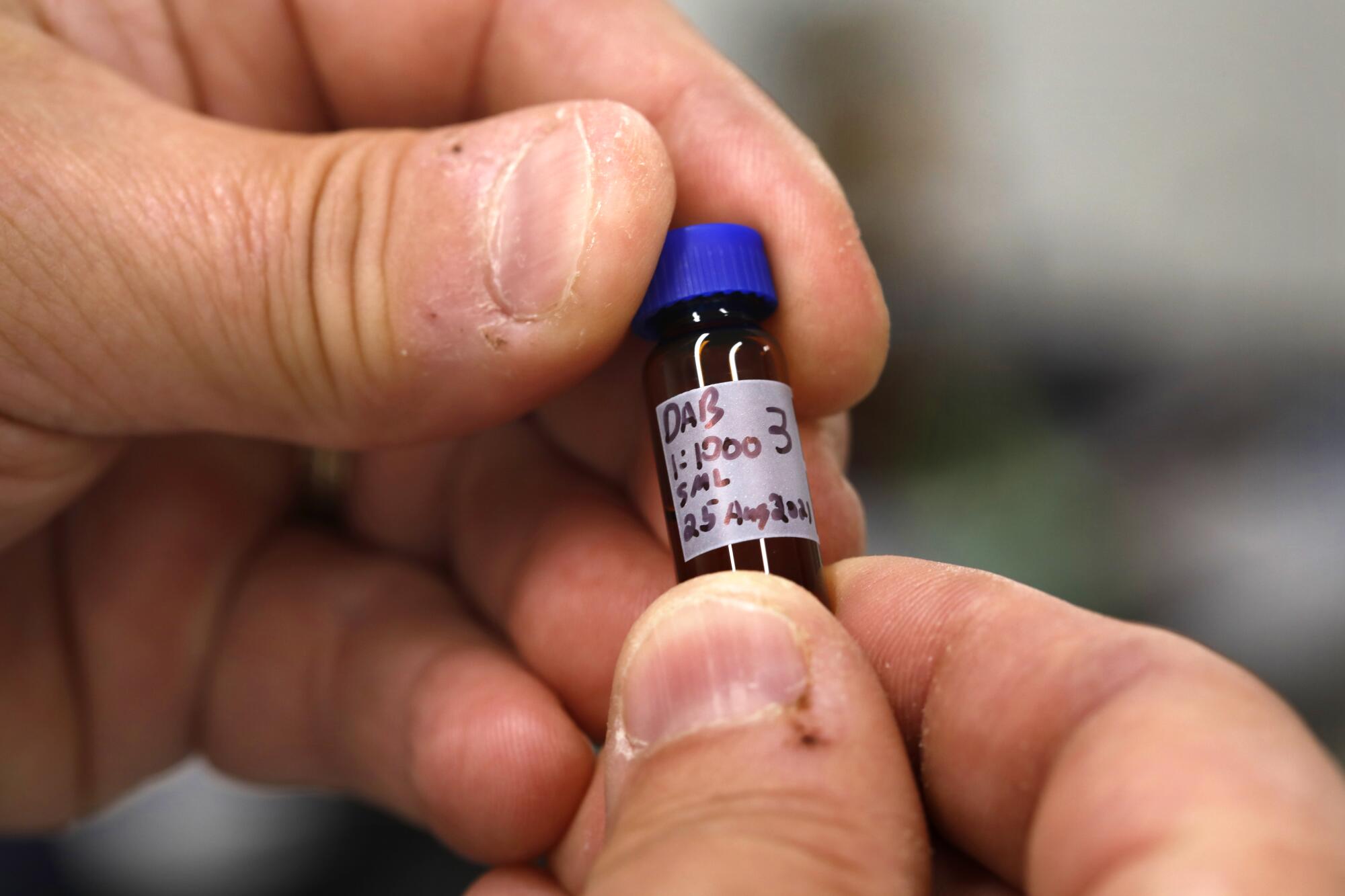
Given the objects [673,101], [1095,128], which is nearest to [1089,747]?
[673,101]

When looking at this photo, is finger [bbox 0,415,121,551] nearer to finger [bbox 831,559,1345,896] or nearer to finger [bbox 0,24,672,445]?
finger [bbox 0,24,672,445]

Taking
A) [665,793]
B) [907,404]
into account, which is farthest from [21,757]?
[907,404]

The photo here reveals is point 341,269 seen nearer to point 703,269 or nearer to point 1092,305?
point 703,269

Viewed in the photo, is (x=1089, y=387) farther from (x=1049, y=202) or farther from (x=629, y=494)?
(x=629, y=494)

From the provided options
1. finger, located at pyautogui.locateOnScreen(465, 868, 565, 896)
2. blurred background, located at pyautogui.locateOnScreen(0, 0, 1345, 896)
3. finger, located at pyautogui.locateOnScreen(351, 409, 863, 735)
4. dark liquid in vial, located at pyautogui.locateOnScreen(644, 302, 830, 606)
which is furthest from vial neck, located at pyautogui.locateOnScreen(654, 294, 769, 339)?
blurred background, located at pyautogui.locateOnScreen(0, 0, 1345, 896)

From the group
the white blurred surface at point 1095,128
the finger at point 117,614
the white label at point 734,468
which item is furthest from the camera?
the white blurred surface at point 1095,128

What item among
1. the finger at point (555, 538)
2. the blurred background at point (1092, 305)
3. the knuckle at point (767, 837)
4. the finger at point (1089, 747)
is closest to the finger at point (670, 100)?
the finger at point (555, 538)

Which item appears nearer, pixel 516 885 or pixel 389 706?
pixel 516 885

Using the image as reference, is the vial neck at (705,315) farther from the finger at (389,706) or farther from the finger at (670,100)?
the finger at (389,706)
